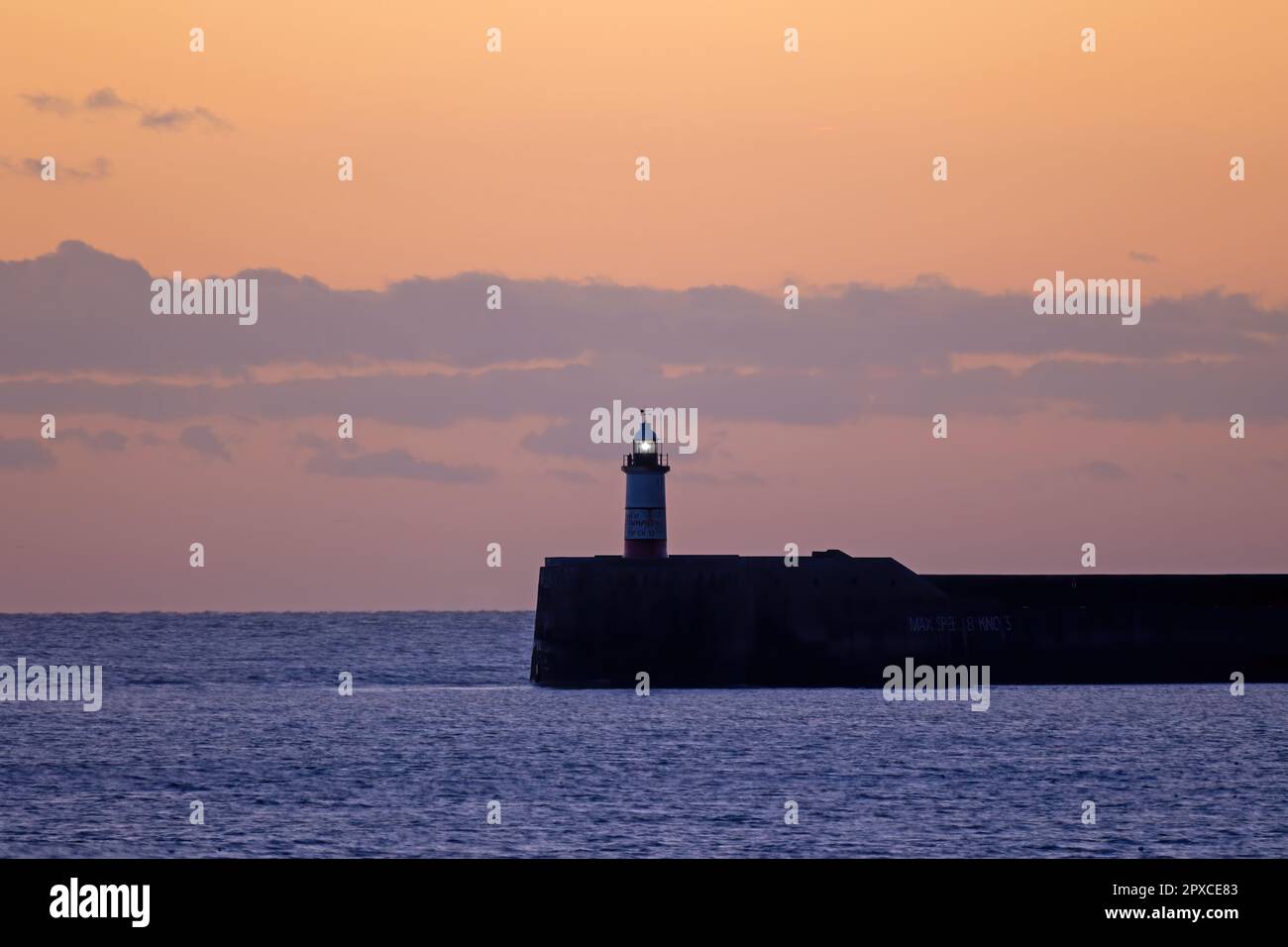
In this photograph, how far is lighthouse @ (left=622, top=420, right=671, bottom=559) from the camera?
5362 centimetres

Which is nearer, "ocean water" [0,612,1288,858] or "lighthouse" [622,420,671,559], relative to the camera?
"ocean water" [0,612,1288,858]

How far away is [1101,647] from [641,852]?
32642 mm

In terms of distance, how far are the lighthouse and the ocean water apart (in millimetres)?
4515

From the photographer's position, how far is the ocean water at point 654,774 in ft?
87.4

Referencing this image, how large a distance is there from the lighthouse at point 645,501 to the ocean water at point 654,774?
452cm

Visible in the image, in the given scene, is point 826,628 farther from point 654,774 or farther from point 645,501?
point 654,774

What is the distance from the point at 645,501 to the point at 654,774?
20.3m

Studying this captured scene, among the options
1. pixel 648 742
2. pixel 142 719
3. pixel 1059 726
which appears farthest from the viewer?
pixel 142 719

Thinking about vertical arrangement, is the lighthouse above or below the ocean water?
above
